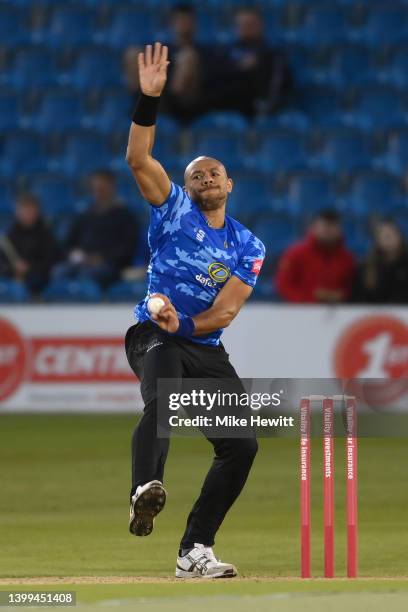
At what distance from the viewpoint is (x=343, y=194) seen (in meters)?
18.0

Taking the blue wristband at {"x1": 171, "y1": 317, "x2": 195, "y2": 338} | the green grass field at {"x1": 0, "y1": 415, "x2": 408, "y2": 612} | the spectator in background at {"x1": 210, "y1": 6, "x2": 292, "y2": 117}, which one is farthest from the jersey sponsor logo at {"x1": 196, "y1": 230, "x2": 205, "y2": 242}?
the spectator in background at {"x1": 210, "y1": 6, "x2": 292, "y2": 117}

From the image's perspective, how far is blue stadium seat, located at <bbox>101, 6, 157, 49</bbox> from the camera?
63.6 feet

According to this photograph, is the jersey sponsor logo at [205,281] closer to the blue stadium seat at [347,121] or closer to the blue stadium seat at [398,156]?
the blue stadium seat at [398,156]

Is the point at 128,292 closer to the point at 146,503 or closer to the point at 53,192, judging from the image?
the point at 53,192

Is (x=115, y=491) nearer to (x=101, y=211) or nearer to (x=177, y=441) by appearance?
(x=177, y=441)

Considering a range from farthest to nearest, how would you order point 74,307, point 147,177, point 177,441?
point 74,307 → point 177,441 → point 147,177

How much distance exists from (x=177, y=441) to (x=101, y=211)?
9.44 ft

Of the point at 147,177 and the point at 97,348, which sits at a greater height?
the point at 97,348

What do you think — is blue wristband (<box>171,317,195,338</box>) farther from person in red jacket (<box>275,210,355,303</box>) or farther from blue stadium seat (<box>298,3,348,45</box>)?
blue stadium seat (<box>298,3,348,45</box>)

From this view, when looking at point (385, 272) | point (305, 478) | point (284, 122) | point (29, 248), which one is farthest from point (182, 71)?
point (305, 478)

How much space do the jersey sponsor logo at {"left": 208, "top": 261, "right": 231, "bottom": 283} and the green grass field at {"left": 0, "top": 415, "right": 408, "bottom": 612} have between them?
1.43 m

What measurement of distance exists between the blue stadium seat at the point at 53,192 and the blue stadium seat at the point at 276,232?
2.31m

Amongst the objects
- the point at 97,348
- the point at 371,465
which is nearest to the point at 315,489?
the point at 371,465

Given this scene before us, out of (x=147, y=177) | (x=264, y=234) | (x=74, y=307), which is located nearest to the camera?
(x=147, y=177)
